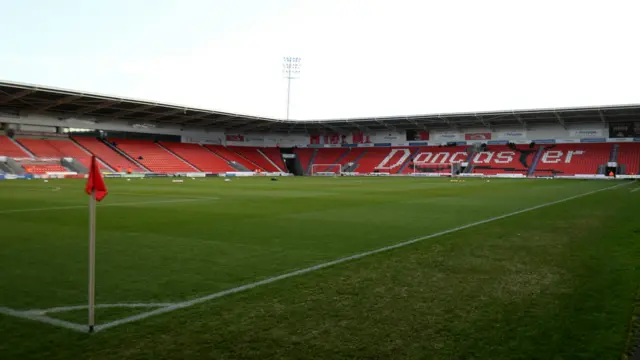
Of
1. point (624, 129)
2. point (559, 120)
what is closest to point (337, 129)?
point (559, 120)

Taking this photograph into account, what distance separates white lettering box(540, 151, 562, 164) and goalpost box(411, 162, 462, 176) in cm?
1044

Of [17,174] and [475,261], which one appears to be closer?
[475,261]

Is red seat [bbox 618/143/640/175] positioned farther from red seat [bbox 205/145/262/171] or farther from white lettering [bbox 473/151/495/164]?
red seat [bbox 205/145/262/171]

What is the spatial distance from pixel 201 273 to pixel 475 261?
3807 mm

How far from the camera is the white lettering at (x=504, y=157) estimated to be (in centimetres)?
5997

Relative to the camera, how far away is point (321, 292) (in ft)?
15.9

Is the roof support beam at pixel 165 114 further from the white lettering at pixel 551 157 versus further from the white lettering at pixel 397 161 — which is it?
the white lettering at pixel 551 157

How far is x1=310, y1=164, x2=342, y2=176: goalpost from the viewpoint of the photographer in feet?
227

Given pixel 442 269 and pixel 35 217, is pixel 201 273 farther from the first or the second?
pixel 35 217

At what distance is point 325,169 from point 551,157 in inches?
1250

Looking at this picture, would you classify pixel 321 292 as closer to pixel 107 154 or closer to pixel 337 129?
pixel 107 154

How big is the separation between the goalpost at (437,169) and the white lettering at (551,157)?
34.2 feet

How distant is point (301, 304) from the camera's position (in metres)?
4.43

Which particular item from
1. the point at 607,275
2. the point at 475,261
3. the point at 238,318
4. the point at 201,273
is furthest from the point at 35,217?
the point at 607,275
